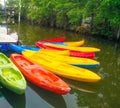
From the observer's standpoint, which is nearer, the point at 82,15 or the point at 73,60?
the point at 73,60

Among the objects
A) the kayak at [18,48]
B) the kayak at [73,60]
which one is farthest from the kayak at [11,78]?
the kayak at [18,48]

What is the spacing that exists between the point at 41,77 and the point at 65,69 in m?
1.93

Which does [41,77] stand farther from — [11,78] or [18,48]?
[18,48]

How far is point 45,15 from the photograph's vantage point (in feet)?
149

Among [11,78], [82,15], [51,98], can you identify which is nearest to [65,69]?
[51,98]

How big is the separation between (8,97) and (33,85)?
6.28ft

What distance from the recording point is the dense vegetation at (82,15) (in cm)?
2777

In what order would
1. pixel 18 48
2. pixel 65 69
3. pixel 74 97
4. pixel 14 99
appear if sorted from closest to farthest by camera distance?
pixel 14 99, pixel 74 97, pixel 65 69, pixel 18 48

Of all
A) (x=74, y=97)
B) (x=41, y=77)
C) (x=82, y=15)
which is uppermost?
(x=82, y=15)

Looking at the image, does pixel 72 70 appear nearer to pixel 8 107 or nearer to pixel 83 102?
pixel 83 102

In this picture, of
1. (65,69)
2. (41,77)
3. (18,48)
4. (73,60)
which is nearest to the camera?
(41,77)

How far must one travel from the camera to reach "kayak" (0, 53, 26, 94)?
408 inches

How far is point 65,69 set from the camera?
13477mm

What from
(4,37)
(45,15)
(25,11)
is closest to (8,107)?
(4,37)
